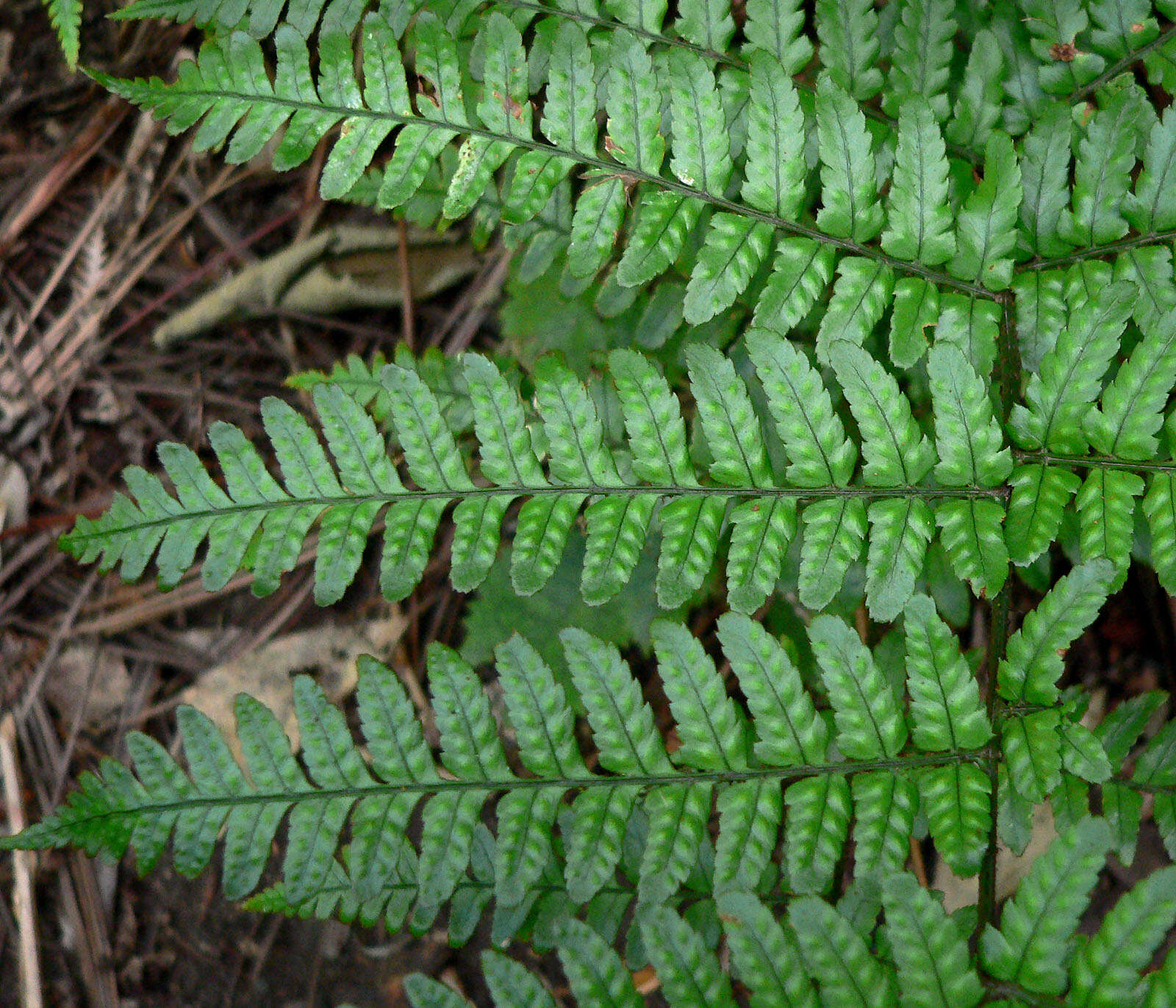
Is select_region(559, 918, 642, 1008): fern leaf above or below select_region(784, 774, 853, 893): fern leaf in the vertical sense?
below

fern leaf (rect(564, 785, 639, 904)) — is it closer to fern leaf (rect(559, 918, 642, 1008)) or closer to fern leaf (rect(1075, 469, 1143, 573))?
fern leaf (rect(559, 918, 642, 1008))

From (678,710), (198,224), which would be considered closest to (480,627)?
(678,710)

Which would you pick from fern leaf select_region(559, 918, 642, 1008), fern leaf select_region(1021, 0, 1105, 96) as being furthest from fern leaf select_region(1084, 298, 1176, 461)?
fern leaf select_region(559, 918, 642, 1008)

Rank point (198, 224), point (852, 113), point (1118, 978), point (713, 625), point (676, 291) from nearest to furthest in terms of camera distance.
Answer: point (1118, 978) → point (852, 113) → point (676, 291) → point (713, 625) → point (198, 224)

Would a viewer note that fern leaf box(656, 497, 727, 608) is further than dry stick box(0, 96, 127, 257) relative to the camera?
No

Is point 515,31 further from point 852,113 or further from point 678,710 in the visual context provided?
point 678,710

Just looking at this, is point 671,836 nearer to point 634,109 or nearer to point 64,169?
point 634,109
